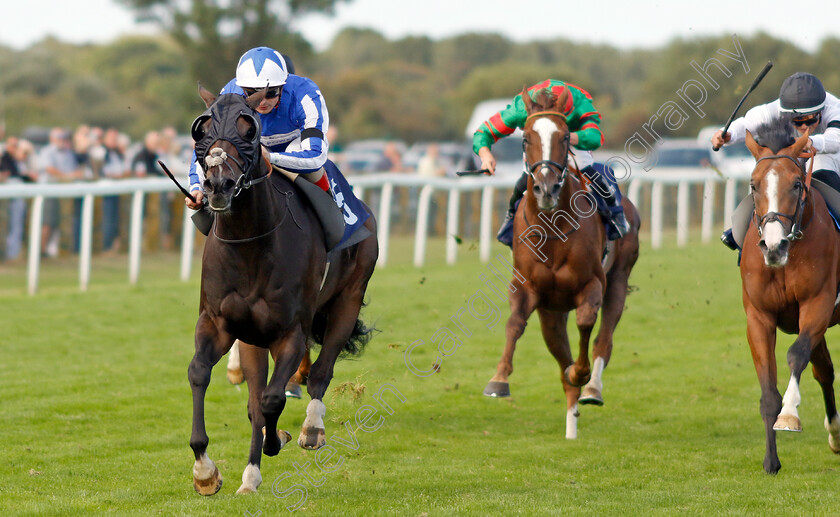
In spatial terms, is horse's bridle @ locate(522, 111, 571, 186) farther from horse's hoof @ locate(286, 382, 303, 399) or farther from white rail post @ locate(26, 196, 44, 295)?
white rail post @ locate(26, 196, 44, 295)

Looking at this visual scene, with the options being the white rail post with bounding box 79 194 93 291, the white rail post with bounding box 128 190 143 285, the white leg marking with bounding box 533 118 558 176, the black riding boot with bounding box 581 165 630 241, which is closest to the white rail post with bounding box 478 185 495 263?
the white rail post with bounding box 128 190 143 285

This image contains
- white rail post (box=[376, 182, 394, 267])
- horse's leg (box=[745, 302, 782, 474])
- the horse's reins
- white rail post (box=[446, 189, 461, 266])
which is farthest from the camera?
white rail post (box=[446, 189, 461, 266])

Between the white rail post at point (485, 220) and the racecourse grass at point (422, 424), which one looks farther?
the white rail post at point (485, 220)

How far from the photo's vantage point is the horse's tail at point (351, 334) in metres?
6.53

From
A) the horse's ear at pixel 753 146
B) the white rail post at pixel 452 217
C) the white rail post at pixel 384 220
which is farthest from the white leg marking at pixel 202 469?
the white rail post at pixel 452 217

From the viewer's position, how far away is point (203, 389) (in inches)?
202

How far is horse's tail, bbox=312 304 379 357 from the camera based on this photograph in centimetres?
653

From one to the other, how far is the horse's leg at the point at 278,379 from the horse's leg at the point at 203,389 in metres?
0.26

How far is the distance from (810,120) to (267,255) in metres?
3.35

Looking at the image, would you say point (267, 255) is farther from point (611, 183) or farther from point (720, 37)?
point (720, 37)

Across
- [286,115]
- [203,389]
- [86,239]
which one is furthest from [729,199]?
[203,389]

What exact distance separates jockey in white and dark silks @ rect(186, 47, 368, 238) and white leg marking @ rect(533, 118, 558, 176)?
1.25m

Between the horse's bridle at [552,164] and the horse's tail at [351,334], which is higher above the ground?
the horse's bridle at [552,164]

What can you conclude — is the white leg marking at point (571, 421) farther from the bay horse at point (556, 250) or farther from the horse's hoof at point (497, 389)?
the horse's hoof at point (497, 389)
